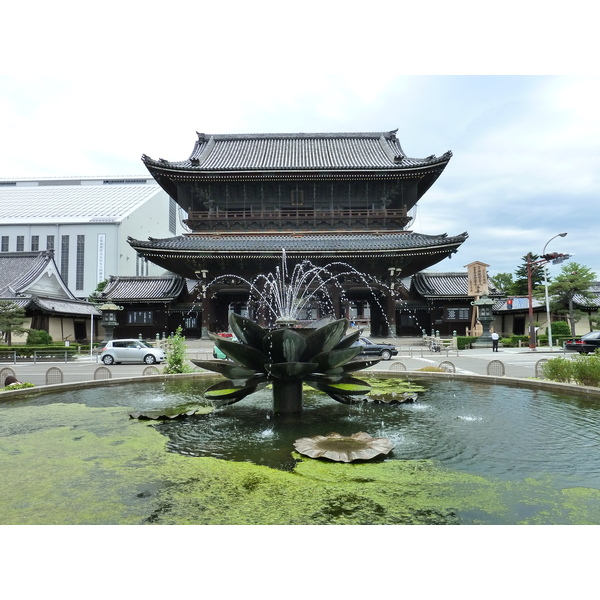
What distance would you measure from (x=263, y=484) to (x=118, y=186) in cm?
8383

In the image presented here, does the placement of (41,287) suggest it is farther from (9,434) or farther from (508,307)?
(508,307)

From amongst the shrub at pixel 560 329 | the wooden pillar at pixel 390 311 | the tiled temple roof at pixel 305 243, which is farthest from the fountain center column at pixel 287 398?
the shrub at pixel 560 329

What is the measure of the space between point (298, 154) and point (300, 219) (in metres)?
7.00

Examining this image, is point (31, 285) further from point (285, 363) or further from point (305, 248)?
point (285, 363)

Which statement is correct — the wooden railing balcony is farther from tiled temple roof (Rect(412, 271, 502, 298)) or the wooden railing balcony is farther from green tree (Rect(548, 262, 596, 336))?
green tree (Rect(548, 262, 596, 336))

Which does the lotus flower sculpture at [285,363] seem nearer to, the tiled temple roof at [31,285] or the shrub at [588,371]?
the shrub at [588,371]

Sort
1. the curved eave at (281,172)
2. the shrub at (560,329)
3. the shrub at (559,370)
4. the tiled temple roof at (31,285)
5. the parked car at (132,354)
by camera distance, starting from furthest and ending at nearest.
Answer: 1. the shrub at (560,329)
2. the tiled temple roof at (31,285)
3. the curved eave at (281,172)
4. the parked car at (132,354)
5. the shrub at (559,370)

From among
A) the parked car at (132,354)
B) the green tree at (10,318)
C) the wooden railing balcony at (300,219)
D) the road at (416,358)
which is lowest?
the road at (416,358)

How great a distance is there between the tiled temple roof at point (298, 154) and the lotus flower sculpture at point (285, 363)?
81.9ft

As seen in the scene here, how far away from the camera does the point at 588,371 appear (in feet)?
24.8

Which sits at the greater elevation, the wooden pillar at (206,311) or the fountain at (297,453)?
the wooden pillar at (206,311)

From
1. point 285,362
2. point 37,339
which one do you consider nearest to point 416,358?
point 285,362

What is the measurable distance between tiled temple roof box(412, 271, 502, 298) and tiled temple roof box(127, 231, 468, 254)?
14.1 ft

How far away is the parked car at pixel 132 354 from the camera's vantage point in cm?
1864
